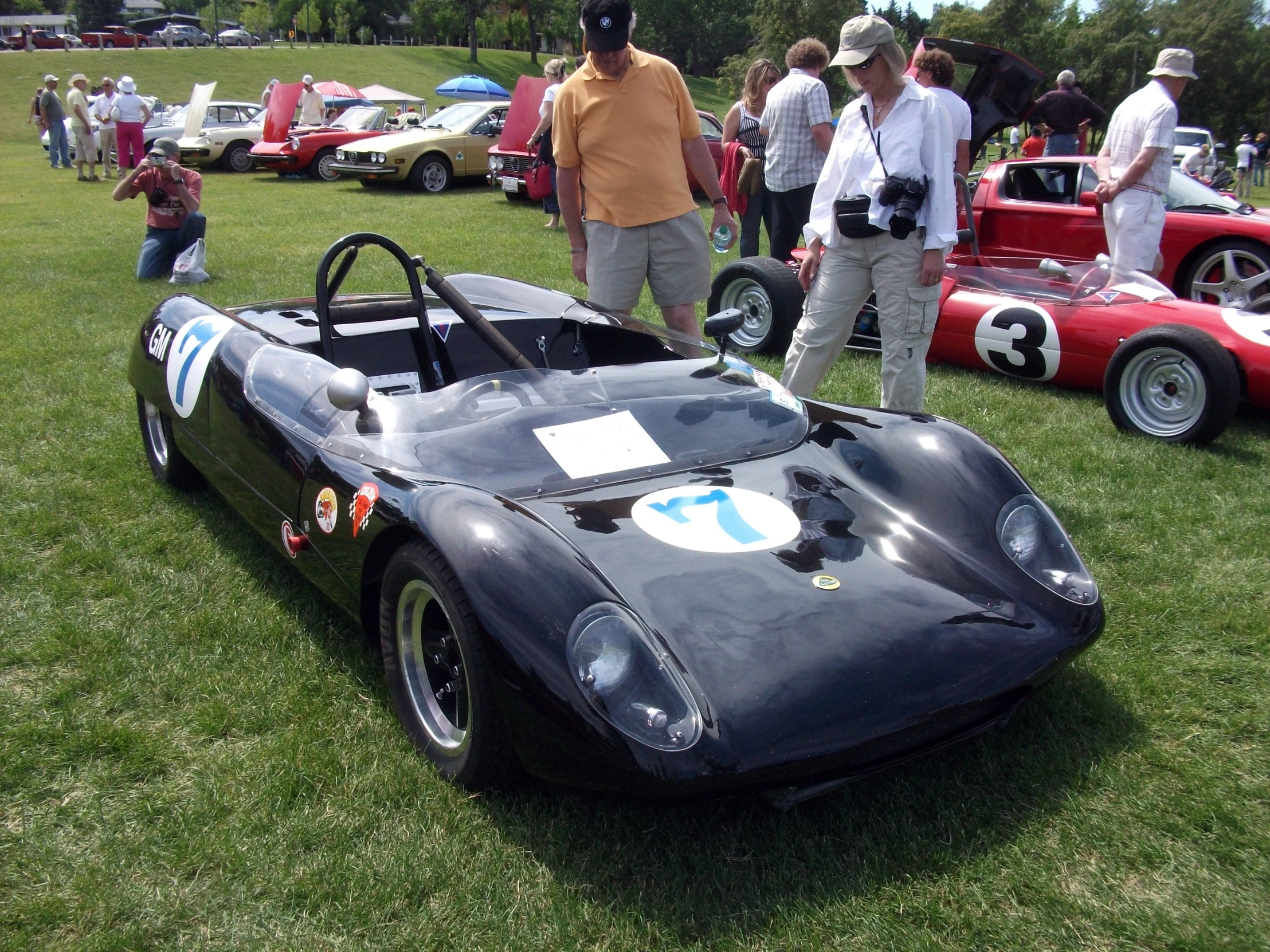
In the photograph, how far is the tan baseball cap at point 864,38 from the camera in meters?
3.62

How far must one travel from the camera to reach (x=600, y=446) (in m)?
2.84

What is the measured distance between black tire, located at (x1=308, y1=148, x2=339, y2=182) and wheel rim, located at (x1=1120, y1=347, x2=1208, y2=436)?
48.7 feet

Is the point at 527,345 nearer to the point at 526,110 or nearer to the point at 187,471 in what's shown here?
the point at 187,471

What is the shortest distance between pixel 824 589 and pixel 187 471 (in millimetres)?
2913

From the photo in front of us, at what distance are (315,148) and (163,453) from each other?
1419 cm

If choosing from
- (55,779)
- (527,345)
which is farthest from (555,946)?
(527,345)

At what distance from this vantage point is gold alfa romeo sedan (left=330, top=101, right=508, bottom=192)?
49.8 feet

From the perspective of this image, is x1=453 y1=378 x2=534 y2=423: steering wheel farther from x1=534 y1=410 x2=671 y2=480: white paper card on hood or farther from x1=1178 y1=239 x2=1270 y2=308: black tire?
x1=1178 y1=239 x2=1270 y2=308: black tire

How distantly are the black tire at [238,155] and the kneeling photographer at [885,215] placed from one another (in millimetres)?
17268

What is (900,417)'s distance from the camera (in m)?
3.16

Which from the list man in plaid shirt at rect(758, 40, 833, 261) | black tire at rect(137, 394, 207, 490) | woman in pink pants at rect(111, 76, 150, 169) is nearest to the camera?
black tire at rect(137, 394, 207, 490)

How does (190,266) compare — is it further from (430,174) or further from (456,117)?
(456,117)

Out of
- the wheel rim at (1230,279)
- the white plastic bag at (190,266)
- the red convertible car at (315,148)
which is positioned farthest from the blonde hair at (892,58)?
the red convertible car at (315,148)

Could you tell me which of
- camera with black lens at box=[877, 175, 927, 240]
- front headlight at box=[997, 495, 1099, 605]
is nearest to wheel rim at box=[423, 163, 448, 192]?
camera with black lens at box=[877, 175, 927, 240]
